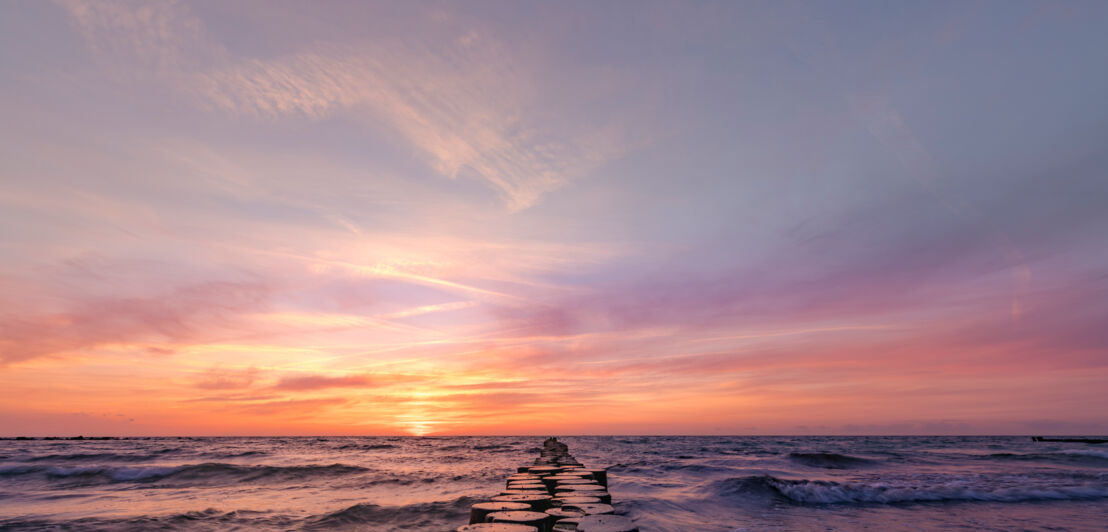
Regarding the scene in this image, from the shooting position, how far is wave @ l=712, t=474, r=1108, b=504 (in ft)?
56.7

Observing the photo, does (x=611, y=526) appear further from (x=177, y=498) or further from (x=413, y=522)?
(x=177, y=498)

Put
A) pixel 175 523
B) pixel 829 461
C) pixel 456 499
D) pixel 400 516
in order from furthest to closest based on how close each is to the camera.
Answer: pixel 829 461 → pixel 456 499 → pixel 400 516 → pixel 175 523

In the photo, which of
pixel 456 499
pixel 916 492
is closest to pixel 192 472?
pixel 456 499

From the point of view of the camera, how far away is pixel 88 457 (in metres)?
35.4

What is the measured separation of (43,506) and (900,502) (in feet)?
89.5

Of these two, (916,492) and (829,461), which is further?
(829,461)

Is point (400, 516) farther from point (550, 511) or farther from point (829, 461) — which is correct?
point (829, 461)

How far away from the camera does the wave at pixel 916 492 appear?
1728 cm

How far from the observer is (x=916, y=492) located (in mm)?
18016

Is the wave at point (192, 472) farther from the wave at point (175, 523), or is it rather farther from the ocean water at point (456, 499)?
the wave at point (175, 523)

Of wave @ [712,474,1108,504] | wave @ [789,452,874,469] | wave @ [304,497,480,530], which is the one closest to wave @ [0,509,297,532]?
wave @ [304,497,480,530]

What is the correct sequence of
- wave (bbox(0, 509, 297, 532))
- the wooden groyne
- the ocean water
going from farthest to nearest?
the ocean water < wave (bbox(0, 509, 297, 532)) < the wooden groyne

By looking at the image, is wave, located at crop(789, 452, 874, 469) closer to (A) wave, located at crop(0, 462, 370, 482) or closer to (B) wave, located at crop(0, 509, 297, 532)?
(A) wave, located at crop(0, 462, 370, 482)

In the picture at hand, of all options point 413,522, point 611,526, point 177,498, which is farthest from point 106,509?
point 611,526
